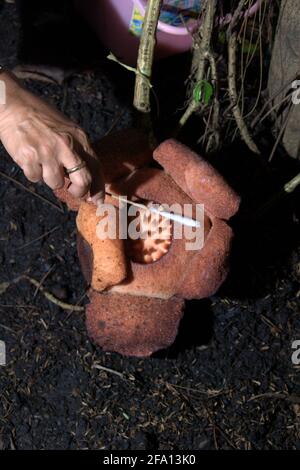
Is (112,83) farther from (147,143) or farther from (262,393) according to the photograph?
(262,393)

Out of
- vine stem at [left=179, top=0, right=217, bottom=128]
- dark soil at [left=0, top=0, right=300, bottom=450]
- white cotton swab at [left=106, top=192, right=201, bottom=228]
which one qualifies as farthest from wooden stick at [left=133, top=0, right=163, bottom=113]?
dark soil at [left=0, top=0, right=300, bottom=450]

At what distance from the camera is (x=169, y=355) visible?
1.37 m

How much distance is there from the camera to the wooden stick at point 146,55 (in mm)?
1038

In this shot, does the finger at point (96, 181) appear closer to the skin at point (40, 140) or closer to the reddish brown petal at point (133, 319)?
the skin at point (40, 140)

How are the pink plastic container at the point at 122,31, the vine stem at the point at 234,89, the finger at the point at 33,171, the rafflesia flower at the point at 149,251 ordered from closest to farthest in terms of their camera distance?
Result: the finger at the point at 33,171 < the rafflesia flower at the point at 149,251 < the vine stem at the point at 234,89 < the pink plastic container at the point at 122,31

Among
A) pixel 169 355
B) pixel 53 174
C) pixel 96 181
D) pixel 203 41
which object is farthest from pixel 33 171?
pixel 169 355

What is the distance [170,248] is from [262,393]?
471mm

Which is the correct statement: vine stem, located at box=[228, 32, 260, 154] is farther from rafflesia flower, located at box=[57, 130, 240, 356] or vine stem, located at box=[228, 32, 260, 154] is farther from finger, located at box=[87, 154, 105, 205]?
finger, located at box=[87, 154, 105, 205]

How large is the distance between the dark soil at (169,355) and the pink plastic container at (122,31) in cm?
31

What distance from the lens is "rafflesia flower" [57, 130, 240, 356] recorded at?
3.37 feet

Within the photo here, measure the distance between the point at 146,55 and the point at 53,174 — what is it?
364mm

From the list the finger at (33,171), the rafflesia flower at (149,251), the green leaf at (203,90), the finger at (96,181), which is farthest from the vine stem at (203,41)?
the finger at (33,171)

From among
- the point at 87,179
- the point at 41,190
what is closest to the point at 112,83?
the point at 41,190

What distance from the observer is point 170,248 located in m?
1.08
